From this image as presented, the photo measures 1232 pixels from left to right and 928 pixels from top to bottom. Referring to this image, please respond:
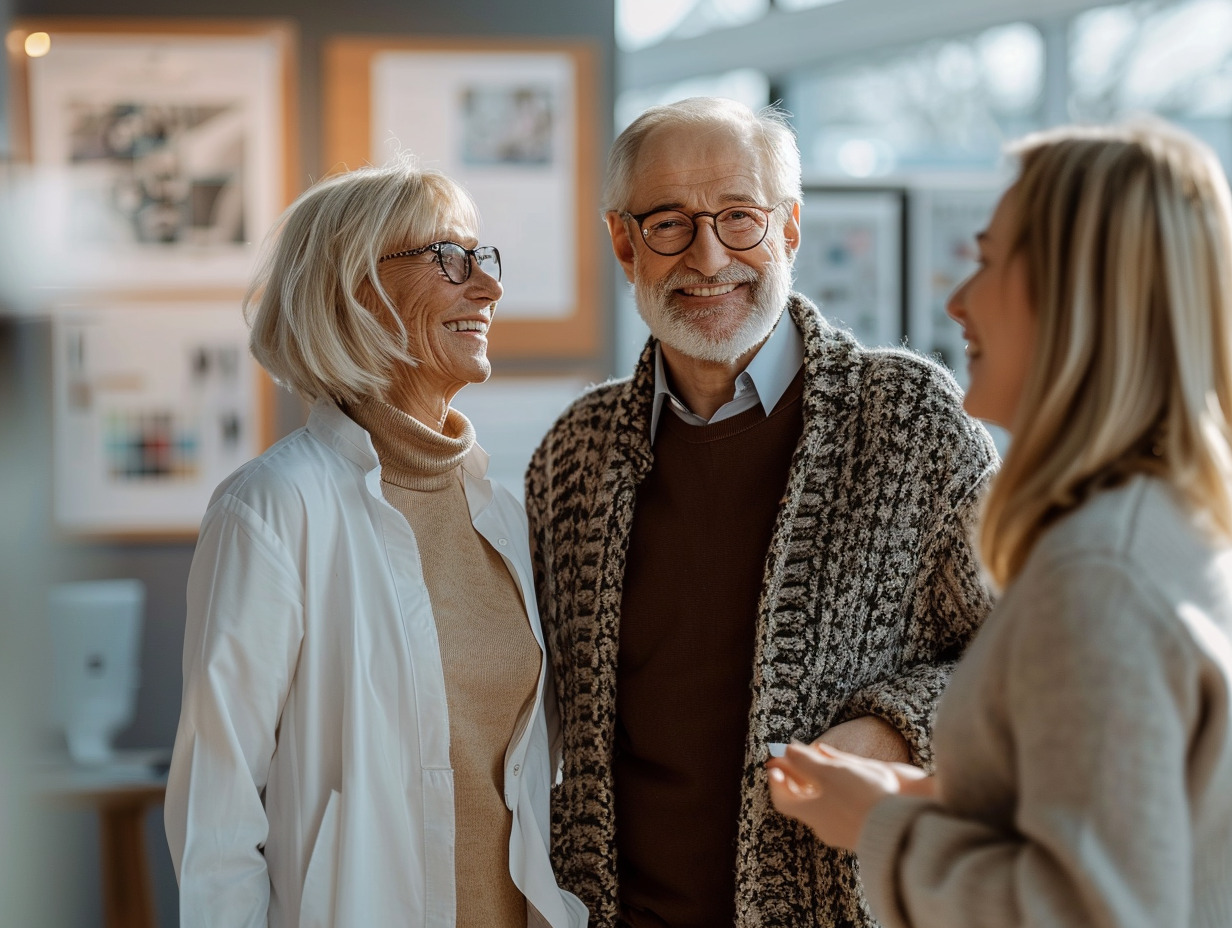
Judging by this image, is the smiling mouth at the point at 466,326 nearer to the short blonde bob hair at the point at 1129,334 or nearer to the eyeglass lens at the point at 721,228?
the eyeglass lens at the point at 721,228

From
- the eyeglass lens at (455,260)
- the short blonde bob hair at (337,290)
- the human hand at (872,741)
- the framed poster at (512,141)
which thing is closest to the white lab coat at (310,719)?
the short blonde bob hair at (337,290)

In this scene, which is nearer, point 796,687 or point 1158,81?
point 796,687

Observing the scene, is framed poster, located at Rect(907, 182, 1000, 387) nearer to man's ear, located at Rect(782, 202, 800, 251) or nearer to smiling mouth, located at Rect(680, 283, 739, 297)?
man's ear, located at Rect(782, 202, 800, 251)

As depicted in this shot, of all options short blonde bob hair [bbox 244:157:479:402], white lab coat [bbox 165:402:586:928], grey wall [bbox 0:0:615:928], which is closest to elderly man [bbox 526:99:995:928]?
white lab coat [bbox 165:402:586:928]

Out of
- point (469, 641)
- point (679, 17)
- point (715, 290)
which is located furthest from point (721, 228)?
point (679, 17)

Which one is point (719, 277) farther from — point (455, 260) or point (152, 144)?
point (152, 144)

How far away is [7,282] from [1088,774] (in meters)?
3.32

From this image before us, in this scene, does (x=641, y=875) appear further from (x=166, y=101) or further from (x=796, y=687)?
(x=166, y=101)

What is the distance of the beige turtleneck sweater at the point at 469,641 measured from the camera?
1794 millimetres

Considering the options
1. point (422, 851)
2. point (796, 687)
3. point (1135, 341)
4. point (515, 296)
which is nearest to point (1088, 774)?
point (1135, 341)

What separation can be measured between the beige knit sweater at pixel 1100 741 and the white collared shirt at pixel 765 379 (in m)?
1.01

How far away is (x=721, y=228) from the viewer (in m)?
2.04

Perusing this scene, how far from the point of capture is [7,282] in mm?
3357

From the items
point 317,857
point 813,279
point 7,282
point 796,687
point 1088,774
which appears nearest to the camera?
point 1088,774
